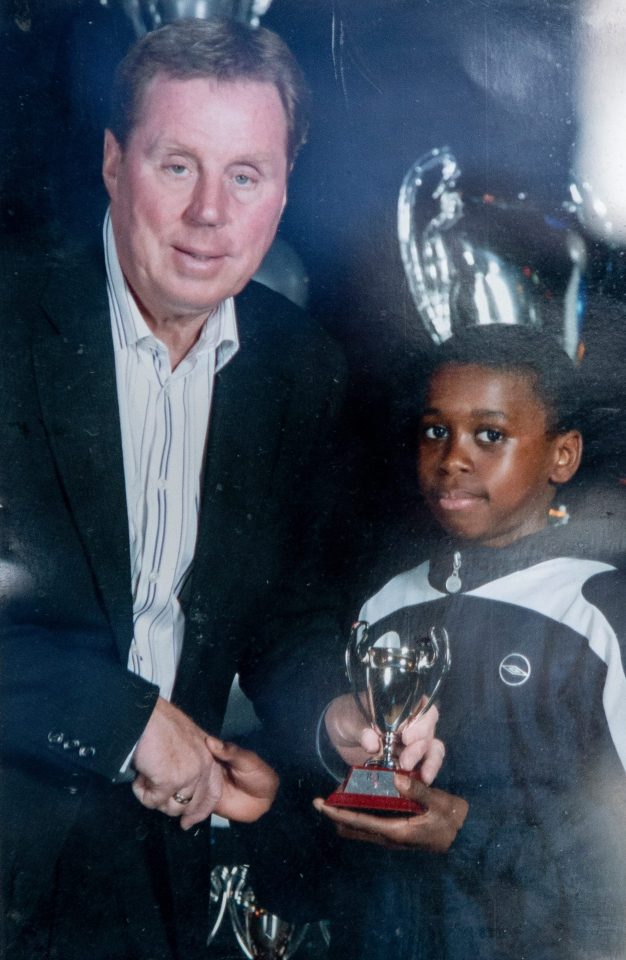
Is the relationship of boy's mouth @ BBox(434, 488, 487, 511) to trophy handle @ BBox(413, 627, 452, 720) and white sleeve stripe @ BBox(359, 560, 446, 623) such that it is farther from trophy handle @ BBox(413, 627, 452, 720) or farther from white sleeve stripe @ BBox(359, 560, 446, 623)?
trophy handle @ BBox(413, 627, 452, 720)

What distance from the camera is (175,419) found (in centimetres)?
223

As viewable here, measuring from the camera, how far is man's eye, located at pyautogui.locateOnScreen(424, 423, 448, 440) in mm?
2279

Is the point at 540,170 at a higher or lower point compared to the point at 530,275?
higher

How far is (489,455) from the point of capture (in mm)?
2254

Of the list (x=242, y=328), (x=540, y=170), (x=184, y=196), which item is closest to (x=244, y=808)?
(x=242, y=328)

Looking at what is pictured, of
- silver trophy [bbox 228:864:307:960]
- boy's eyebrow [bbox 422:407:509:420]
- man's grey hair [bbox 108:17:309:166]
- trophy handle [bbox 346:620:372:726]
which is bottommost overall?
silver trophy [bbox 228:864:307:960]

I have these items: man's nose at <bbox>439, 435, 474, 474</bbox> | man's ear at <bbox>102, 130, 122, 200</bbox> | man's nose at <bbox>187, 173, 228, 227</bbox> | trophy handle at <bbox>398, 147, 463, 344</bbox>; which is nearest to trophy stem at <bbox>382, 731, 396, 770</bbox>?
man's nose at <bbox>439, 435, 474, 474</bbox>

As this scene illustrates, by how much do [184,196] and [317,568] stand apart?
0.83 meters

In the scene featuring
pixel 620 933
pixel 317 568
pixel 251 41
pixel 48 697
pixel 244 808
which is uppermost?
pixel 251 41

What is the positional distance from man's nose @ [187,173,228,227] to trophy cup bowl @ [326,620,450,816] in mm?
942

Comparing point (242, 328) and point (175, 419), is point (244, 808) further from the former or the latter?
point (242, 328)

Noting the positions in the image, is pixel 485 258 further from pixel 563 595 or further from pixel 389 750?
pixel 389 750

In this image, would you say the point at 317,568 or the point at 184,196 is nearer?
the point at 184,196

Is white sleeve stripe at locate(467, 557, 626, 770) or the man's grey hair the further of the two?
white sleeve stripe at locate(467, 557, 626, 770)
